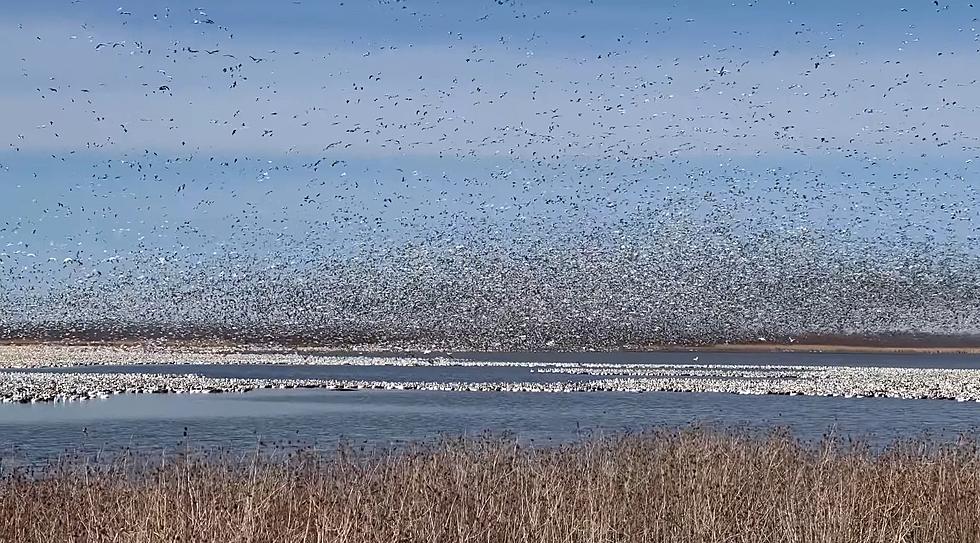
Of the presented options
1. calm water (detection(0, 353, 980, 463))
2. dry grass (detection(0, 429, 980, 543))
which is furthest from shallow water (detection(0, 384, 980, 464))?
dry grass (detection(0, 429, 980, 543))

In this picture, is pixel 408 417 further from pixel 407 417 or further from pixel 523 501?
pixel 523 501

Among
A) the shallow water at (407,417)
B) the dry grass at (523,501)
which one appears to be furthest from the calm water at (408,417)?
the dry grass at (523,501)

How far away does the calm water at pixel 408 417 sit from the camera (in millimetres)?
35094

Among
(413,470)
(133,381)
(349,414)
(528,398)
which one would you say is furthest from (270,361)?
(413,470)

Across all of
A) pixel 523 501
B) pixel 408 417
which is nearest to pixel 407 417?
pixel 408 417

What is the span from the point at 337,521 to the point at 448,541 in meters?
1.40

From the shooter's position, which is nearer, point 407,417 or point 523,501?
point 523,501

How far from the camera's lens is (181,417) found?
42344 millimetres

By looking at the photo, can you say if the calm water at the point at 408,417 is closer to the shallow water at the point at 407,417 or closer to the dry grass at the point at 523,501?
the shallow water at the point at 407,417

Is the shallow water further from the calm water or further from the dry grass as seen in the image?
the dry grass

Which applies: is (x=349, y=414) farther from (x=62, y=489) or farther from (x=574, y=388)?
(x=62, y=489)

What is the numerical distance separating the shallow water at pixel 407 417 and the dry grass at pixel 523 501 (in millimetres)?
9110

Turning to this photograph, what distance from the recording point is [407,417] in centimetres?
4381

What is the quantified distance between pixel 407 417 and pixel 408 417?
4cm
